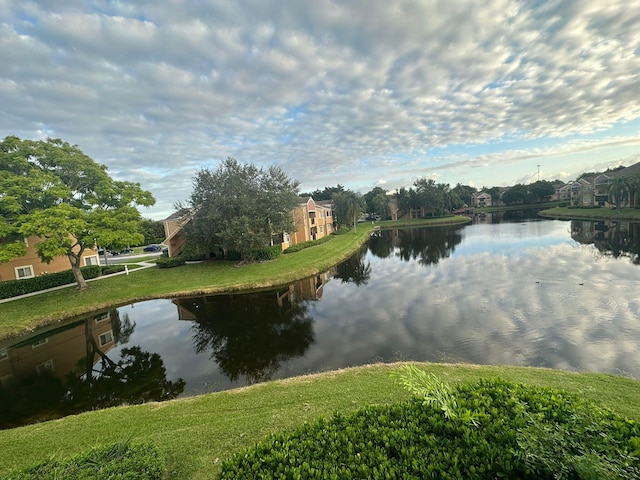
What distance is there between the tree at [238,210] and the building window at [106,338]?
43.6 ft

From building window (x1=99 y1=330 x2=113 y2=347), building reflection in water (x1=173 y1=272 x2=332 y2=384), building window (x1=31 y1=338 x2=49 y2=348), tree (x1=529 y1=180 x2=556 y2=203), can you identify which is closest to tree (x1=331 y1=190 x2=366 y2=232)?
building reflection in water (x1=173 y1=272 x2=332 y2=384)

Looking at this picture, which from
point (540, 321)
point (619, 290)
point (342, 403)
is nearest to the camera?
point (342, 403)

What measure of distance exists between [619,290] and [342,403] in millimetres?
19238

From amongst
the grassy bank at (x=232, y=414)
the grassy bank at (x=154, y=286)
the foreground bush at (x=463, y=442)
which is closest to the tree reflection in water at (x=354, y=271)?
the grassy bank at (x=154, y=286)

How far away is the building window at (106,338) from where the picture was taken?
15.4 metres

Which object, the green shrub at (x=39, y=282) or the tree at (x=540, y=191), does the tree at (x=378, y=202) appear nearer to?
the tree at (x=540, y=191)

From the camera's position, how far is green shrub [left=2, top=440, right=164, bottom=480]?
4.45 m

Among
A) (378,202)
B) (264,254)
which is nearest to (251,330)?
(264,254)

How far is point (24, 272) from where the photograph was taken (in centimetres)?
2514

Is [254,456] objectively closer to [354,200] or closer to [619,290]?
[619,290]

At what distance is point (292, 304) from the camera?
19141 millimetres

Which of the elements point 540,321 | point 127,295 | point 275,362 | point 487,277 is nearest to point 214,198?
point 127,295

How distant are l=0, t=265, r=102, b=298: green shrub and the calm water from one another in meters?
7.86

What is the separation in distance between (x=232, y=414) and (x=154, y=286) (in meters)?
21.1
